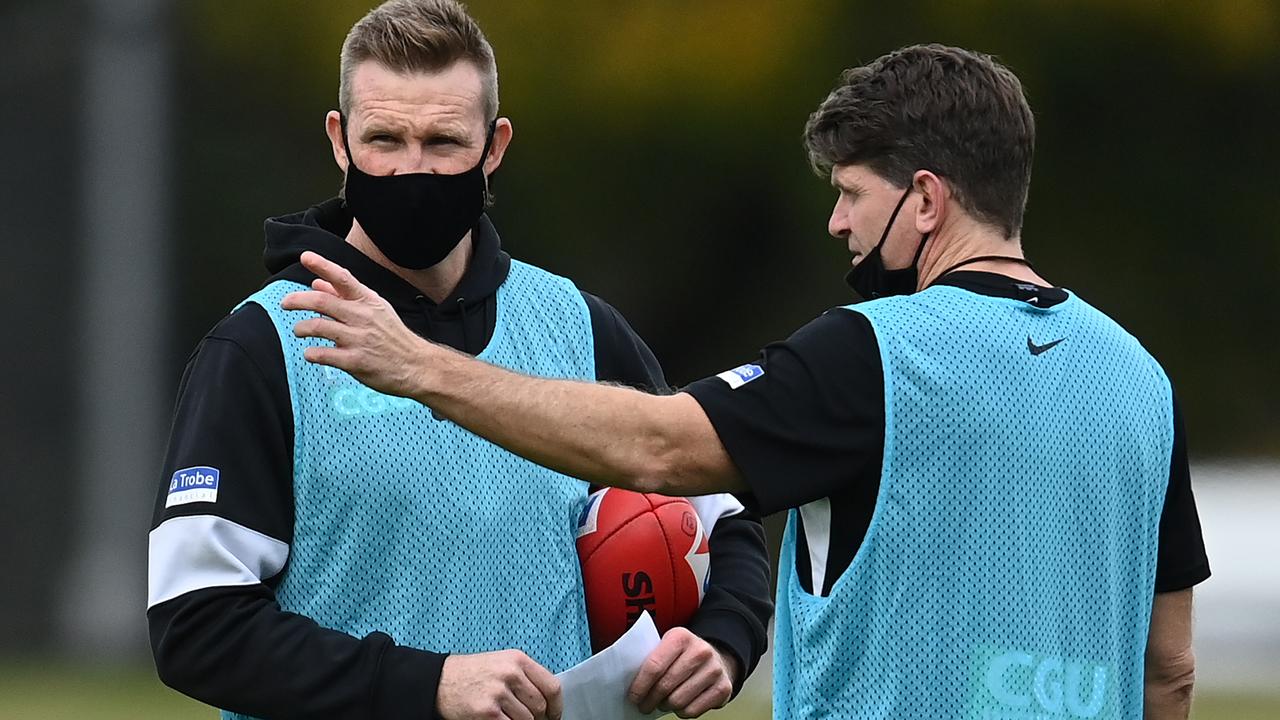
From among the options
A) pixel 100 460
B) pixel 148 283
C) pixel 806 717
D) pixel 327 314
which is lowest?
pixel 100 460

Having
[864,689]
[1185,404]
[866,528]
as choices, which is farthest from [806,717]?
[1185,404]

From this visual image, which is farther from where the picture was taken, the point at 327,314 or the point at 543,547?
the point at 543,547

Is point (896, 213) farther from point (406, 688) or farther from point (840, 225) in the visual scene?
point (406, 688)

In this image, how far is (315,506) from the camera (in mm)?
3385

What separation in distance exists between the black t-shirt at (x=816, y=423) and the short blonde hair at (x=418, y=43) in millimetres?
960

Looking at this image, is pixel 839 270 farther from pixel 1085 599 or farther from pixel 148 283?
pixel 1085 599

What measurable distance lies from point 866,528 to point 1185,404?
11368mm

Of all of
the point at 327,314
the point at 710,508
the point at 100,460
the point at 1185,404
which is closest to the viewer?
the point at 327,314

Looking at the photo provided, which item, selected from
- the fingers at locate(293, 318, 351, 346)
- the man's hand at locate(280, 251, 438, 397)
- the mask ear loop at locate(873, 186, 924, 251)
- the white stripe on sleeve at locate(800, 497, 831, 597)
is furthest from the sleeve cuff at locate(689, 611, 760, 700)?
the fingers at locate(293, 318, 351, 346)

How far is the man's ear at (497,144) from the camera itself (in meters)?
3.79

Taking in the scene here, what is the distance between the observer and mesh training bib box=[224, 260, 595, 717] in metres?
3.40

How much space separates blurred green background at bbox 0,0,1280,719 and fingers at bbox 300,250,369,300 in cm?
977

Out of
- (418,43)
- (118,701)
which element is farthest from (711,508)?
(118,701)

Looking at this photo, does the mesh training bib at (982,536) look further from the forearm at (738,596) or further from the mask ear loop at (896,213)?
the forearm at (738,596)
